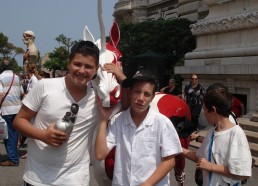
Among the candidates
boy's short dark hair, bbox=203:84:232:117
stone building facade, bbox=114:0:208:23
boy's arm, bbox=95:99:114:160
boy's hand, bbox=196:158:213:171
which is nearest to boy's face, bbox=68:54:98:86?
boy's arm, bbox=95:99:114:160

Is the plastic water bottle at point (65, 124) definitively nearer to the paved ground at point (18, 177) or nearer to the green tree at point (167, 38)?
the paved ground at point (18, 177)

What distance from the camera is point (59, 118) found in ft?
9.95

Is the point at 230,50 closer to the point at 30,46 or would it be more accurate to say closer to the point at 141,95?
the point at 30,46

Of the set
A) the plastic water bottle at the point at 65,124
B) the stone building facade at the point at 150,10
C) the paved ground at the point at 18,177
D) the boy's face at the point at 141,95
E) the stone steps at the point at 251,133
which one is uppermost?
the stone building facade at the point at 150,10

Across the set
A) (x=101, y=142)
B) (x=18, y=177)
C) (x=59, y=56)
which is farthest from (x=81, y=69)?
(x=59, y=56)

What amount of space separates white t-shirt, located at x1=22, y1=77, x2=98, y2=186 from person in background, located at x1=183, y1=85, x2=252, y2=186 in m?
0.96

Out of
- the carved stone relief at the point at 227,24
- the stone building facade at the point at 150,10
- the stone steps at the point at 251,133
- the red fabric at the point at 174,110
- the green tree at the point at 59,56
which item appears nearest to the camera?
the red fabric at the point at 174,110

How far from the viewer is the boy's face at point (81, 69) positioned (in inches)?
120

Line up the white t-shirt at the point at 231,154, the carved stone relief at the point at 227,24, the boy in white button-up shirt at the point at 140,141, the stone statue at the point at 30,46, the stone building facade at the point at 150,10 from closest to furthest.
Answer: the boy in white button-up shirt at the point at 140,141 < the white t-shirt at the point at 231,154 < the stone statue at the point at 30,46 < the carved stone relief at the point at 227,24 < the stone building facade at the point at 150,10

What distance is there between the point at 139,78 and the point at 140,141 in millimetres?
458

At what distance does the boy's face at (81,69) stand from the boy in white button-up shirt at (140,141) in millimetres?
272

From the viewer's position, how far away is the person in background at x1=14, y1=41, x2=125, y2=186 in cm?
301

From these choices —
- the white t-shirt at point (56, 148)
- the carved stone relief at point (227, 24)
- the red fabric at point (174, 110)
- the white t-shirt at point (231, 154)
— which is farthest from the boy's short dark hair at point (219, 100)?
the carved stone relief at point (227, 24)

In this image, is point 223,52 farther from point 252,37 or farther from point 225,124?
point 225,124
